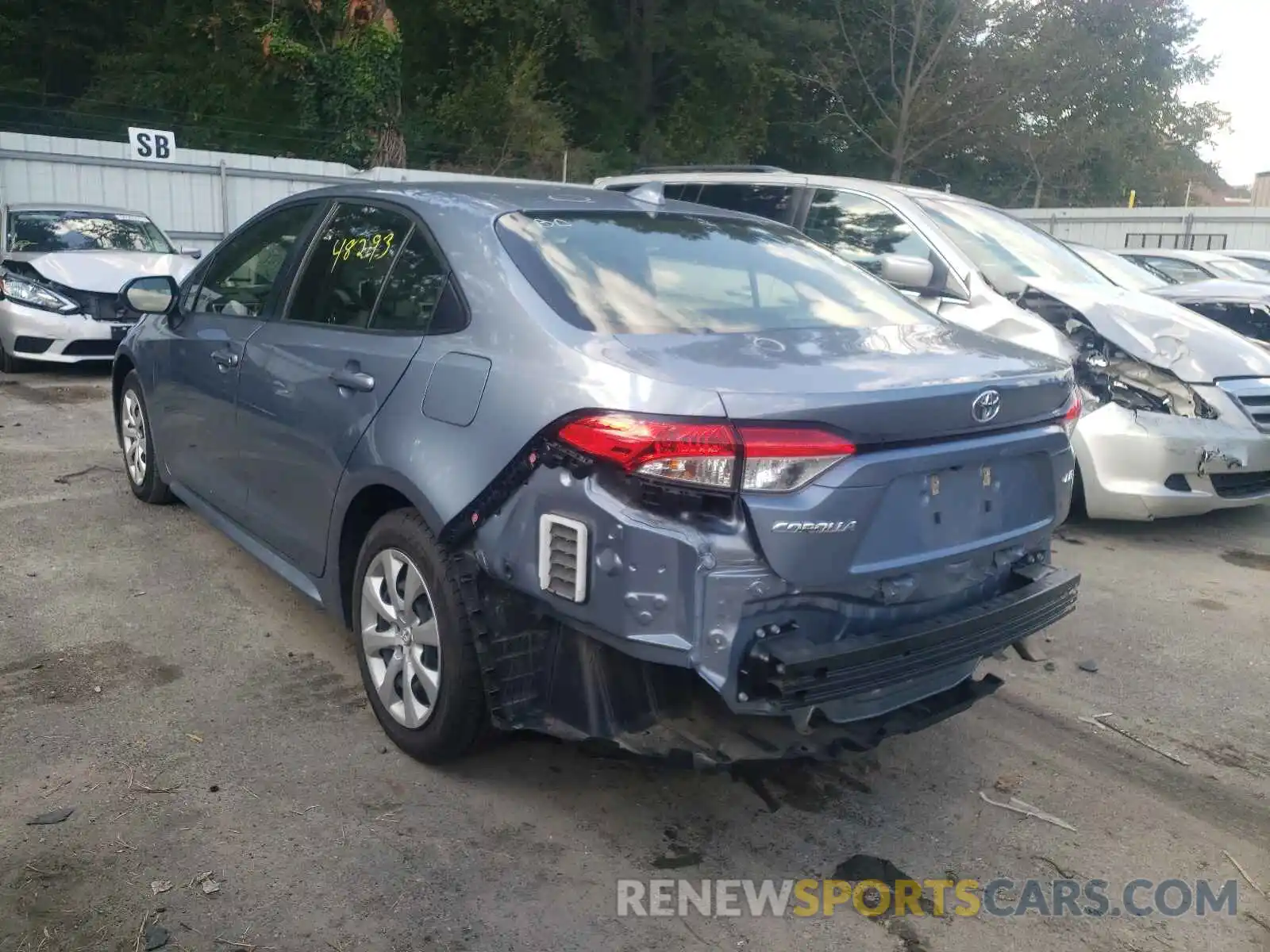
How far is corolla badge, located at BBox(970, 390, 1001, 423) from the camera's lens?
286 centimetres

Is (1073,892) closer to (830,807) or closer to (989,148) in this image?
(830,807)

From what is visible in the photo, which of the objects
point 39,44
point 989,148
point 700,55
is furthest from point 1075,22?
point 39,44

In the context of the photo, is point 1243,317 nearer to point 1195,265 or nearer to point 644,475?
point 1195,265

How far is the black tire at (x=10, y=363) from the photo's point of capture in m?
9.68

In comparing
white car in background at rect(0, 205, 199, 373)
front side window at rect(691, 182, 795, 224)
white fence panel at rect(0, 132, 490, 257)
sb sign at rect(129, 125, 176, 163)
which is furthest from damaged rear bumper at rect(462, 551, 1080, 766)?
sb sign at rect(129, 125, 176, 163)

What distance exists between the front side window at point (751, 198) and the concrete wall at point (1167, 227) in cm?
1431

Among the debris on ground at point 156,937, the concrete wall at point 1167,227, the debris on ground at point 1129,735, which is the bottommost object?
the debris on ground at point 156,937

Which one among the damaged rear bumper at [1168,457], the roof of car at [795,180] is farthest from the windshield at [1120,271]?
the damaged rear bumper at [1168,457]

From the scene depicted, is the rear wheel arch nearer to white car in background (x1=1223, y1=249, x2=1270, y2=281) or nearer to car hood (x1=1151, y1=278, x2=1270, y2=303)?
car hood (x1=1151, y1=278, x2=1270, y2=303)

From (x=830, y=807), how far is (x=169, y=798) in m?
1.90

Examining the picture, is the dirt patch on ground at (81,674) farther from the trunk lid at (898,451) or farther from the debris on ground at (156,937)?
the trunk lid at (898,451)

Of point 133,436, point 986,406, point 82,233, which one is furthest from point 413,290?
point 82,233

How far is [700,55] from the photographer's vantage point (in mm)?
27859

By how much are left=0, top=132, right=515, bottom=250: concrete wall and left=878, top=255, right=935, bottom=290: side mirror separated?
32.2 feet
